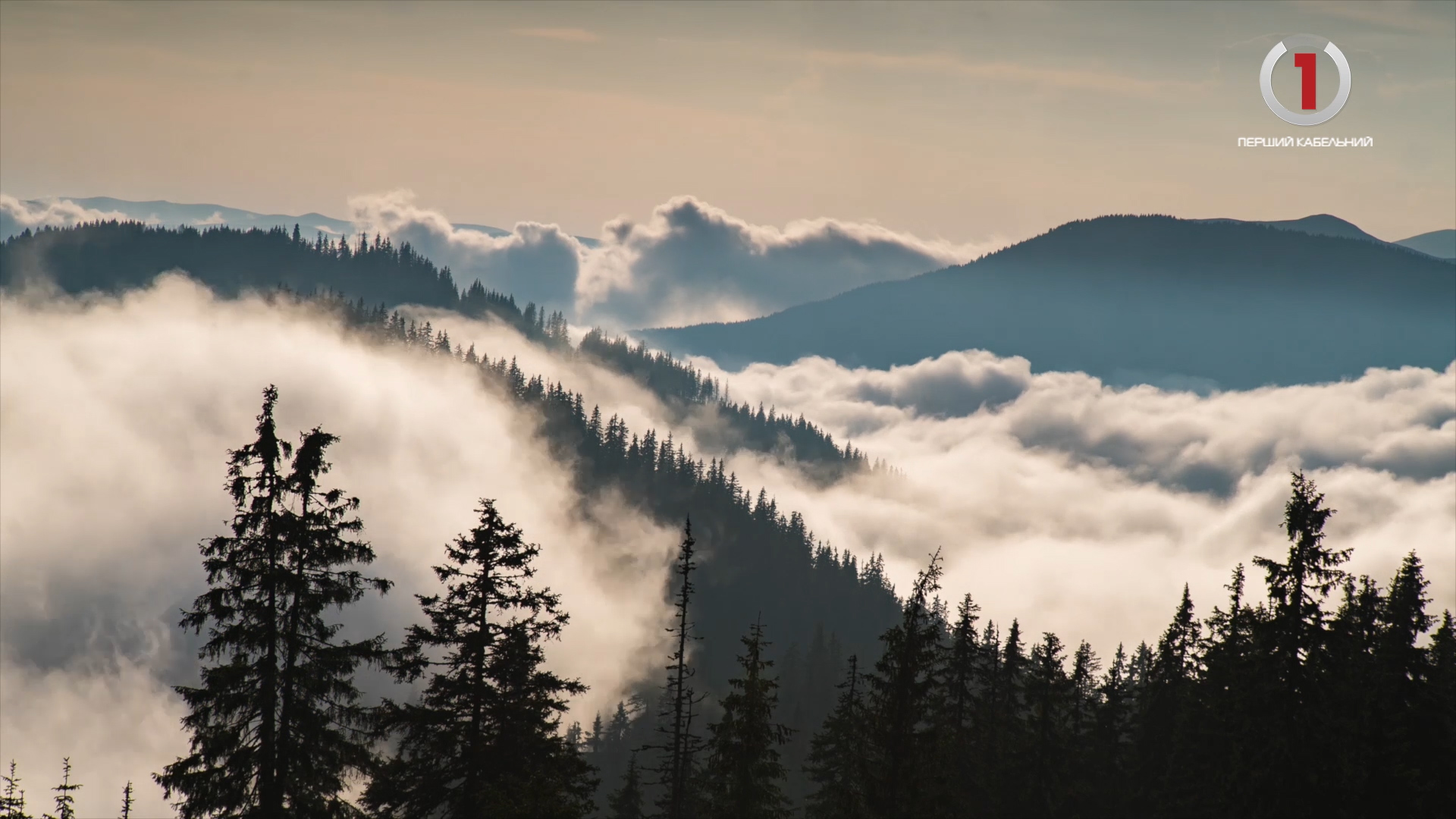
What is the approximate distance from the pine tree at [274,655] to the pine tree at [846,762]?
1467 cm

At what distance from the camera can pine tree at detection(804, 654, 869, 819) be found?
30641 mm

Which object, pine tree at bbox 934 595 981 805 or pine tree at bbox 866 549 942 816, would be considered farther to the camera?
pine tree at bbox 934 595 981 805

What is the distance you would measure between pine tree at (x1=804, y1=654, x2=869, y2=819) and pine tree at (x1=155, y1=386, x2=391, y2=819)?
14.7 metres

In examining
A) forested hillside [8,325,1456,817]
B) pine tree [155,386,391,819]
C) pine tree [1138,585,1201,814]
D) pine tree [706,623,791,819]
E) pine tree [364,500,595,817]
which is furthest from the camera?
pine tree [1138,585,1201,814]

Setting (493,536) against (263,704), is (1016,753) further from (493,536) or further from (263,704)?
(263,704)

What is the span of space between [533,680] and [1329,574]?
22299mm

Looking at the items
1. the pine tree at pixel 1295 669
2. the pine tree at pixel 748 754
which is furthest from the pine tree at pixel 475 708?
the pine tree at pixel 1295 669

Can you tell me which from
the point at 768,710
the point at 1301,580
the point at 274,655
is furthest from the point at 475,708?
the point at 1301,580

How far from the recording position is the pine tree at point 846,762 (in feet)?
101

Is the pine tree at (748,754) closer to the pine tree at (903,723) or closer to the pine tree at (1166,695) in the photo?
the pine tree at (903,723)

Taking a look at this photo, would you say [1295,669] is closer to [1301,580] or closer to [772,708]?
[1301,580]

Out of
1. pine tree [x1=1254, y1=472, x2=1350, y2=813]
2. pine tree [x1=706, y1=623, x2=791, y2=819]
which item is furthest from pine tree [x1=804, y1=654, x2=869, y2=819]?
pine tree [x1=1254, y1=472, x2=1350, y2=813]

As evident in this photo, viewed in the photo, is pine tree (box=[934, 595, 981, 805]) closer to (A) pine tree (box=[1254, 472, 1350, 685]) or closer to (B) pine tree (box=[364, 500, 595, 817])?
(A) pine tree (box=[1254, 472, 1350, 685])

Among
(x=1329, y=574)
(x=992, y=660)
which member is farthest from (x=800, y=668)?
(x=1329, y=574)
